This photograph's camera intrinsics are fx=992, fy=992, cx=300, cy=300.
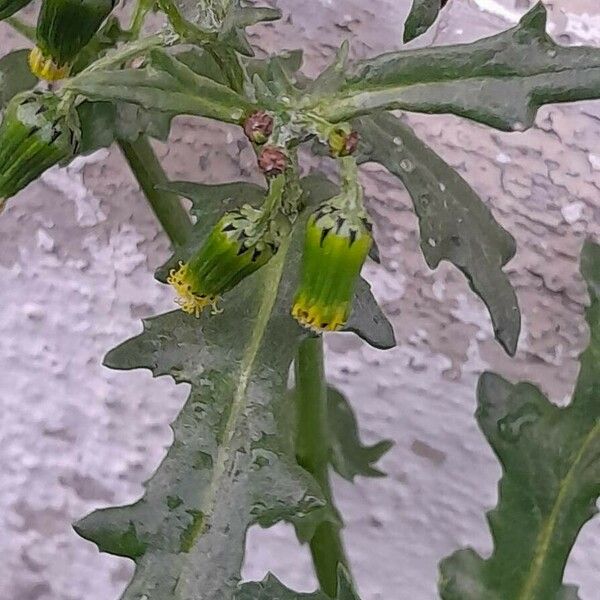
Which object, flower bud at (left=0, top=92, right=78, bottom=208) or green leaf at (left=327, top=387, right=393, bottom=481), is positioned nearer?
flower bud at (left=0, top=92, right=78, bottom=208)

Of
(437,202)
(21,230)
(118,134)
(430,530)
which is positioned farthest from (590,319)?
(21,230)

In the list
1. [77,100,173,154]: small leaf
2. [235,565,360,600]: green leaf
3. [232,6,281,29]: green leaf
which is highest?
[232,6,281,29]: green leaf

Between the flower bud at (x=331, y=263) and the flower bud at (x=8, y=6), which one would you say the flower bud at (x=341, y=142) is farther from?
the flower bud at (x=8, y=6)

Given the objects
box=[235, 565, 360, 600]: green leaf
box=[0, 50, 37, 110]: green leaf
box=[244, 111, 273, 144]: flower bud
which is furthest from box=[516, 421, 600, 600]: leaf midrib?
box=[0, 50, 37, 110]: green leaf

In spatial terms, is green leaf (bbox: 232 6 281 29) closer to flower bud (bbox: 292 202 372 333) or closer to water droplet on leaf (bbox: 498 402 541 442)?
flower bud (bbox: 292 202 372 333)

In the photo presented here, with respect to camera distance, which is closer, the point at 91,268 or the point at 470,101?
the point at 470,101

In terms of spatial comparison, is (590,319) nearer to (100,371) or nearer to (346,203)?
(346,203)

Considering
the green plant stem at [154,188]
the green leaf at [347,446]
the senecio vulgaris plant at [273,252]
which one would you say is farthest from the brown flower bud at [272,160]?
the green leaf at [347,446]

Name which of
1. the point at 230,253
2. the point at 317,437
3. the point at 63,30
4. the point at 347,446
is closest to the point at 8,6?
the point at 63,30
